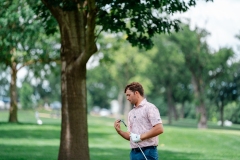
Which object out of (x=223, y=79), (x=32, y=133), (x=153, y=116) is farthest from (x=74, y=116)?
(x=223, y=79)

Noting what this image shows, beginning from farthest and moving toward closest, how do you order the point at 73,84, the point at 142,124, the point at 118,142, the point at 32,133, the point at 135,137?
1. the point at 32,133
2. the point at 118,142
3. the point at 73,84
4. the point at 142,124
5. the point at 135,137

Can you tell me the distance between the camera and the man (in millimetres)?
7086

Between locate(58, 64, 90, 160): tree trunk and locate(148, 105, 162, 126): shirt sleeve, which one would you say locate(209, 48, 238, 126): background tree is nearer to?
locate(58, 64, 90, 160): tree trunk

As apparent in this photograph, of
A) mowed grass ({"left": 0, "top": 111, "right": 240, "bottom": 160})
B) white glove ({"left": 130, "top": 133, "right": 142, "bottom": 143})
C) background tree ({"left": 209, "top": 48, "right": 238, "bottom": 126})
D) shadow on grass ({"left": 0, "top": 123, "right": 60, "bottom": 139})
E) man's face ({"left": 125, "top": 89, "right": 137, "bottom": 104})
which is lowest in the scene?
mowed grass ({"left": 0, "top": 111, "right": 240, "bottom": 160})

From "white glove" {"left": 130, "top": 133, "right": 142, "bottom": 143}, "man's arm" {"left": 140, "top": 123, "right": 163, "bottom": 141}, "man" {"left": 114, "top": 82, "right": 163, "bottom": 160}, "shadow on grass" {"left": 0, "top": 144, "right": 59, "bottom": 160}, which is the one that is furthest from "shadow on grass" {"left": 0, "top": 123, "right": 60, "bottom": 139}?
"man's arm" {"left": 140, "top": 123, "right": 163, "bottom": 141}

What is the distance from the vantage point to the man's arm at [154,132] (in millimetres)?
7008

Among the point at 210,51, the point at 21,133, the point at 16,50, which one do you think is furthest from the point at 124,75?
the point at 21,133

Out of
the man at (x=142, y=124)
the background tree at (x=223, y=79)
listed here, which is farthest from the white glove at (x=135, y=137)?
the background tree at (x=223, y=79)

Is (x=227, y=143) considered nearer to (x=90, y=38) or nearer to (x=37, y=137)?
(x=37, y=137)

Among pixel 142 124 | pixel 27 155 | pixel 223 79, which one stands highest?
pixel 223 79

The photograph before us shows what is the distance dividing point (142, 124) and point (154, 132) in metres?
0.30

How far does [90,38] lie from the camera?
13.6 m

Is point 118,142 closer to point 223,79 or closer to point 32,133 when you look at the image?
point 32,133

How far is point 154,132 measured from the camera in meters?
7.03
